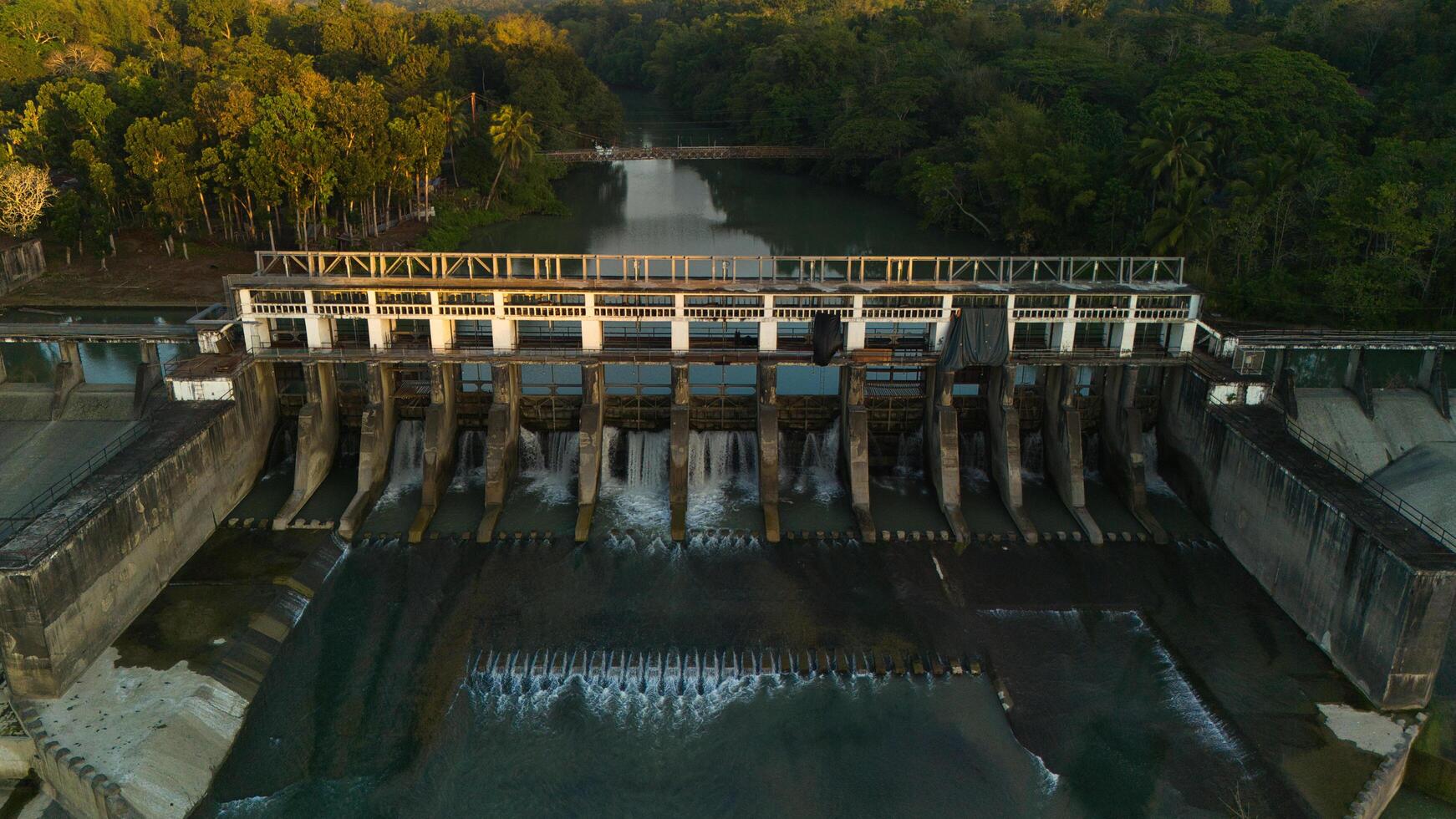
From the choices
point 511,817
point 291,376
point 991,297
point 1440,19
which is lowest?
point 511,817

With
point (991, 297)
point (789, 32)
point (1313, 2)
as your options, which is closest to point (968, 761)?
point (991, 297)

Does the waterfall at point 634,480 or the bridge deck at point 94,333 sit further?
the bridge deck at point 94,333

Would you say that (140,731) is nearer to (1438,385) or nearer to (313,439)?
(313,439)

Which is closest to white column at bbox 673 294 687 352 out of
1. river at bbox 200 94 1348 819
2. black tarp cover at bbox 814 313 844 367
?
black tarp cover at bbox 814 313 844 367

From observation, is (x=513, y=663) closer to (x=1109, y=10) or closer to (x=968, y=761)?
(x=968, y=761)

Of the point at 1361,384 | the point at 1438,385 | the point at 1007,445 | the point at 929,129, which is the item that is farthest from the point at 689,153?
the point at 1438,385

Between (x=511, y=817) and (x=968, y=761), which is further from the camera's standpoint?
(x=968, y=761)

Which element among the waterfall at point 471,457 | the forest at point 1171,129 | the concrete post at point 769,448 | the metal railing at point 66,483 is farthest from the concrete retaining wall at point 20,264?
the forest at point 1171,129

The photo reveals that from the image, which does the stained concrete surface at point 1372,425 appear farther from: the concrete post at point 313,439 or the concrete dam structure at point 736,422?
the concrete post at point 313,439
